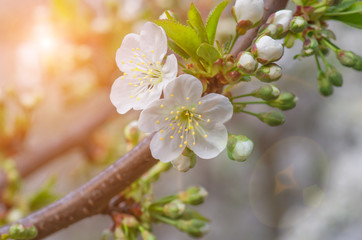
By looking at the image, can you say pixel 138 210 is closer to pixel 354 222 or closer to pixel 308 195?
pixel 354 222

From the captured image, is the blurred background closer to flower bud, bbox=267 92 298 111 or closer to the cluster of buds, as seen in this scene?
the cluster of buds

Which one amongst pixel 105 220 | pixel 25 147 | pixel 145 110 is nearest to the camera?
pixel 145 110

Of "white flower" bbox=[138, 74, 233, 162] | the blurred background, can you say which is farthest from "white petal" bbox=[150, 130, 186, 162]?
the blurred background

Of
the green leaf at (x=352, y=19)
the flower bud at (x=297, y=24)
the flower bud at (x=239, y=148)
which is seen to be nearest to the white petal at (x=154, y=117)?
the flower bud at (x=239, y=148)

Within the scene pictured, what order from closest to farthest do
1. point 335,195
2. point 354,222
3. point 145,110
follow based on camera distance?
point 145,110 → point 354,222 → point 335,195

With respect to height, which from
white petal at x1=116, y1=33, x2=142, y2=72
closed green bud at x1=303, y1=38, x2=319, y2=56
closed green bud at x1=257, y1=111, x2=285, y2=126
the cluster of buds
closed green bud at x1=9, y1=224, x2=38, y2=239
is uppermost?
white petal at x1=116, y1=33, x2=142, y2=72

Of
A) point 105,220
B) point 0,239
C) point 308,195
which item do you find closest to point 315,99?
point 308,195
